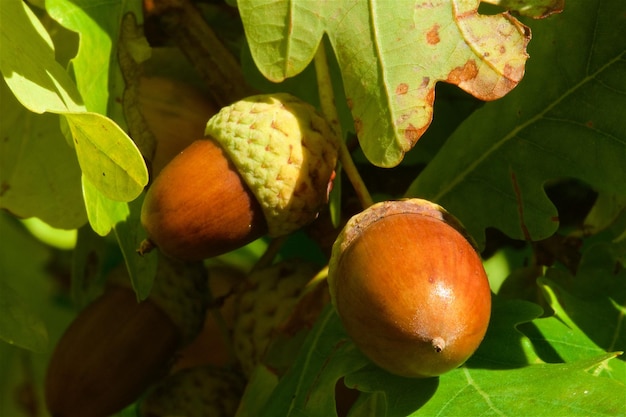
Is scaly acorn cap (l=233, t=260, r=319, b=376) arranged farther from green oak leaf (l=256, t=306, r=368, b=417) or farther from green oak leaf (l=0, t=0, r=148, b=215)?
green oak leaf (l=0, t=0, r=148, b=215)

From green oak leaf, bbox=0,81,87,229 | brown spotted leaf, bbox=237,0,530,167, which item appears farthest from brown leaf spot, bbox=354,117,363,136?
green oak leaf, bbox=0,81,87,229

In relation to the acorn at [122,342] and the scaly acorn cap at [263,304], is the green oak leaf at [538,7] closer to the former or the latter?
the scaly acorn cap at [263,304]

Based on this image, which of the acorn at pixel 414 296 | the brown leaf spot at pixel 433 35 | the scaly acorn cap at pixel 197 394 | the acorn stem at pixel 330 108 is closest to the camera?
the acorn at pixel 414 296

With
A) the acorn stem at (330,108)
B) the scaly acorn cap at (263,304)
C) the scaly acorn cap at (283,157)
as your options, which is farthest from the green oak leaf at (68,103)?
the scaly acorn cap at (263,304)

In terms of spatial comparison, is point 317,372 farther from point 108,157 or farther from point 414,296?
Result: point 108,157

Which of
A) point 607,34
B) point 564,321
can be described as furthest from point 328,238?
point 607,34

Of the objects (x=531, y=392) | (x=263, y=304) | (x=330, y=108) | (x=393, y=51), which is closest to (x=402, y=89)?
(x=393, y=51)
